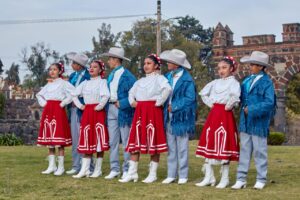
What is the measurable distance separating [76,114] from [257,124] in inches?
113

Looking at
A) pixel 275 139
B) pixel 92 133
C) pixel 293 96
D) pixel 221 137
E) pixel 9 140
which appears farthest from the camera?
pixel 293 96

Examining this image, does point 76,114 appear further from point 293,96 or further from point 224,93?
point 293,96

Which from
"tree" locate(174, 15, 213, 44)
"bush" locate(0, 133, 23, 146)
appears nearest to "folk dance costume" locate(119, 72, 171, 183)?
"bush" locate(0, 133, 23, 146)

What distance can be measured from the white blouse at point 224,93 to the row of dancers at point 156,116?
12 millimetres

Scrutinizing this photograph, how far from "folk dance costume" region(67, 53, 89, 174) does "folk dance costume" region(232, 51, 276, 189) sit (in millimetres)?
2580

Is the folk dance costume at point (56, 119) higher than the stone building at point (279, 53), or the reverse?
the stone building at point (279, 53)

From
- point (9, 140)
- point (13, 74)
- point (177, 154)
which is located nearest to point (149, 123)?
point (177, 154)

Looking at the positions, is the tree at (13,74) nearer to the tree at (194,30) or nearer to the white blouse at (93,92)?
the tree at (194,30)

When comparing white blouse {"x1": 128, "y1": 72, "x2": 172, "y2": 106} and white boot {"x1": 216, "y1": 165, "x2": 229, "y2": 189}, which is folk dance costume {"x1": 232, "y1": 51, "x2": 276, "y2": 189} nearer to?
white boot {"x1": 216, "y1": 165, "x2": 229, "y2": 189}

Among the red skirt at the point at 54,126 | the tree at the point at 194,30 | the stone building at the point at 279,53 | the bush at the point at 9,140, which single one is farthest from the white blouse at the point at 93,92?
the tree at the point at 194,30

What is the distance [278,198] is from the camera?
261 inches

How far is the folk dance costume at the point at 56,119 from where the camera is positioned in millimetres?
8867

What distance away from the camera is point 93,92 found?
857 cm

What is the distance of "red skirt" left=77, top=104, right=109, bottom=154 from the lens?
851cm
